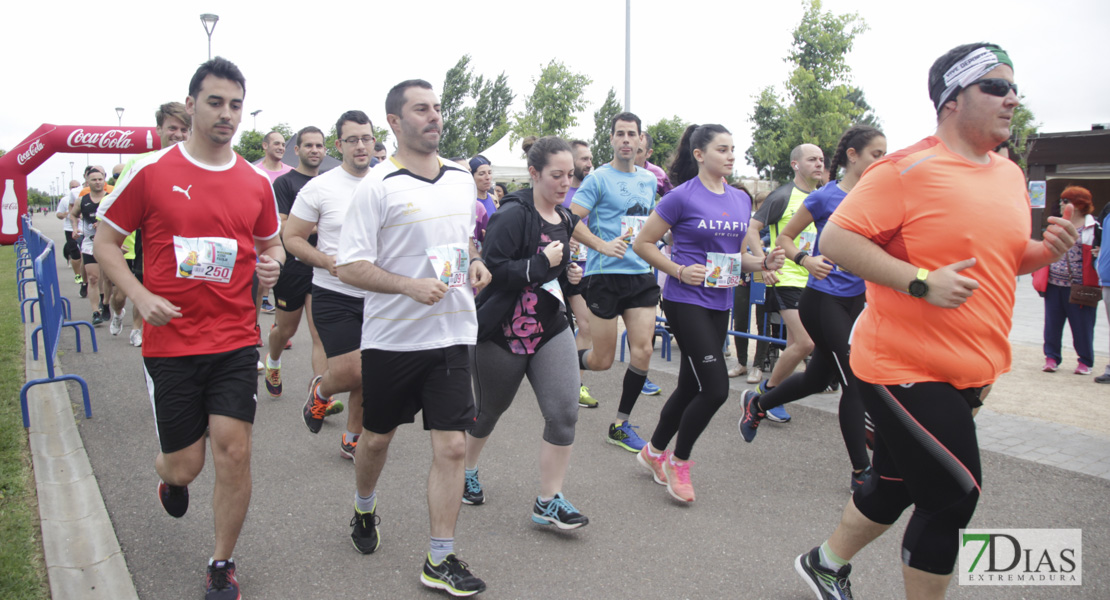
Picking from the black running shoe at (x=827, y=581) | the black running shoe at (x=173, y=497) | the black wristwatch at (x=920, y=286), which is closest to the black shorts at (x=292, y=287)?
the black running shoe at (x=173, y=497)

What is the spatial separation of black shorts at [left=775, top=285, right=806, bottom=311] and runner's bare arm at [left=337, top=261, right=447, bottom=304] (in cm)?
360

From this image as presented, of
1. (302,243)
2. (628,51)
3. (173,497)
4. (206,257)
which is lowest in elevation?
(173,497)

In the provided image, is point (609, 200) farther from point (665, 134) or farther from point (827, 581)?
point (665, 134)

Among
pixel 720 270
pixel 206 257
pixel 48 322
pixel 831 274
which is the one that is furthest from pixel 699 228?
pixel 48 322

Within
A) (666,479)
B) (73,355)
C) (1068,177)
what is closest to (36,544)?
(666,479)

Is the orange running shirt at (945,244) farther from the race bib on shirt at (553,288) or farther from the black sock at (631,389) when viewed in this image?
the black sock at (631,389)

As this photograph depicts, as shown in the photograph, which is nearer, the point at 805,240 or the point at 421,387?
the point at 421,387

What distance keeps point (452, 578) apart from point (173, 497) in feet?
4.24

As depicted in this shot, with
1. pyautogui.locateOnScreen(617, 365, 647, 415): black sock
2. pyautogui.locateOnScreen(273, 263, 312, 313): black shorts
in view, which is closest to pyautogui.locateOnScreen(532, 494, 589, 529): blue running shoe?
pyautogui.locateOnScreen(617, 365, 647, 415): black sock

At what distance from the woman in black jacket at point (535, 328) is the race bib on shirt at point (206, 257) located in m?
1.16

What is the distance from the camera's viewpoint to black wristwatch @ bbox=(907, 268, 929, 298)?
7.95 feet

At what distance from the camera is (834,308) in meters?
4.27

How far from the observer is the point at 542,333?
3734mm

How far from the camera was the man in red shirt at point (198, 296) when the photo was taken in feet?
10.00
